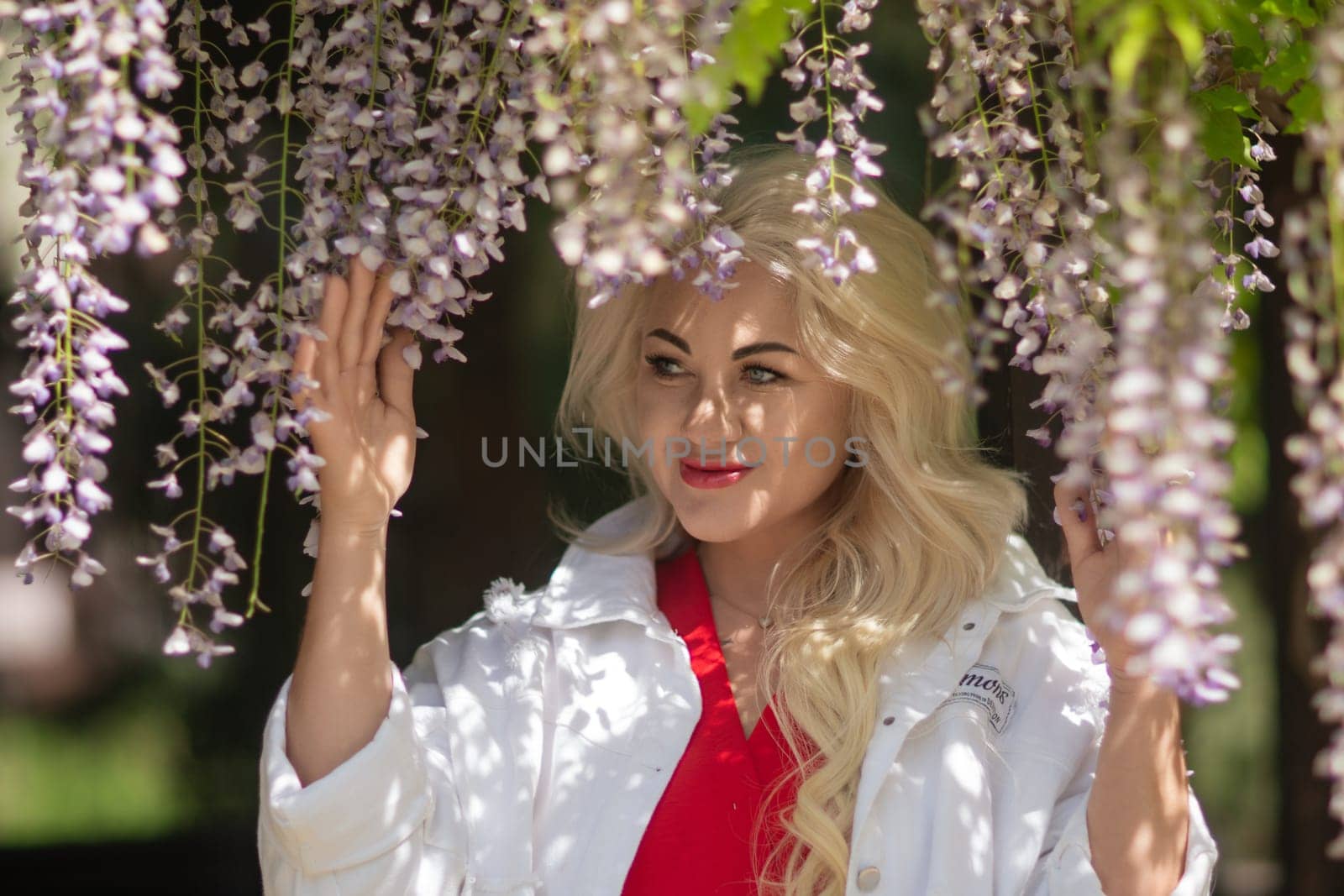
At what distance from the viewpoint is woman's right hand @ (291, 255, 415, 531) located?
1.63 metres

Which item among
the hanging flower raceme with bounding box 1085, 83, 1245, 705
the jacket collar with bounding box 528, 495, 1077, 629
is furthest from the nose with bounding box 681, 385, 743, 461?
the hanging flower raceme with bounding box 1085, 83, 1245, 705

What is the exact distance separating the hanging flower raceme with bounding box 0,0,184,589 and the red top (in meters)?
0.95

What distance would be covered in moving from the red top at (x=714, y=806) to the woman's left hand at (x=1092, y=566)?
563 mm

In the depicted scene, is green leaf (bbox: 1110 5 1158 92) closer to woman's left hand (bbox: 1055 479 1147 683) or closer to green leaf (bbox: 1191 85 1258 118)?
green leaf (bbox: 1191 85 1258 118)

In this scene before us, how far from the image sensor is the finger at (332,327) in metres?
1.61

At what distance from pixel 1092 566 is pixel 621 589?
83cm

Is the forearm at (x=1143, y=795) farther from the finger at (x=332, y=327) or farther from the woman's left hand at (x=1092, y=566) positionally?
the finger at (x=332, y=327)

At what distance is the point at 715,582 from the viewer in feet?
7.58

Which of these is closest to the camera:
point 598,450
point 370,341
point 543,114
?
point 543,114

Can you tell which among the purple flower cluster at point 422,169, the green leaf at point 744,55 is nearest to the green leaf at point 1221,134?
the purple flower cluster at point 422,169

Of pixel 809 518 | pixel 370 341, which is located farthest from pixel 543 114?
pixel 809 518

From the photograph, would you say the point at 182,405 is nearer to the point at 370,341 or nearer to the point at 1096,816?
the point at 370,341

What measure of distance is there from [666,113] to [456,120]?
1.16 ft

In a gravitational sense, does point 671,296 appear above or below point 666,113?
below
